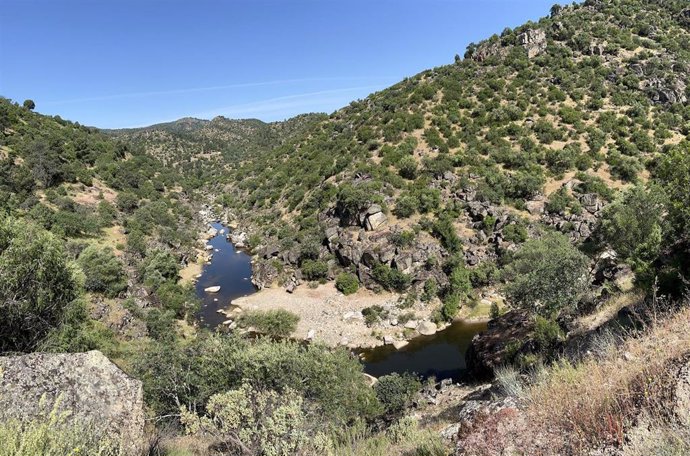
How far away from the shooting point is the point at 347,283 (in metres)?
34.8

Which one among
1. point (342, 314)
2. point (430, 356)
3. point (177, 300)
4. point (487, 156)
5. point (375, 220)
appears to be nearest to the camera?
point (430, 356)

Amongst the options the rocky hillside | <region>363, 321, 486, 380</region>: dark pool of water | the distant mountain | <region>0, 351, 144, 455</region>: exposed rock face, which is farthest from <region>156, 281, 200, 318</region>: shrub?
<region>0, 351, 144, 455</region>: exposed rock face

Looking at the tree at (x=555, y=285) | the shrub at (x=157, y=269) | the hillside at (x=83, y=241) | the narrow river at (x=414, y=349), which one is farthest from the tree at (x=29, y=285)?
the tree at (x=555, y=285)

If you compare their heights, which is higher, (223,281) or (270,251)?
(270,251)

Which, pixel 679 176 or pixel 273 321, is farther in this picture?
pixel 273 321

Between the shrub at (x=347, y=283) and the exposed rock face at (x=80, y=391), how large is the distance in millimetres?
27763

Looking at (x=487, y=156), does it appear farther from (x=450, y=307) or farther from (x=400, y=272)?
(x=450, y=307)

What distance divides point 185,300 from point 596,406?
31.4m

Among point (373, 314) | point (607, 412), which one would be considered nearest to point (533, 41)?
point (373, 314)

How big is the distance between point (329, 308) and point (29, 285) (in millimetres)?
21778

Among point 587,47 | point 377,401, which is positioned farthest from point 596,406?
point 587,47

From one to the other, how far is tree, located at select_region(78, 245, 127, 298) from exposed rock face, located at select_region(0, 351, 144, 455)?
23.0 metres

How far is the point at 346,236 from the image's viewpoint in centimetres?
3925

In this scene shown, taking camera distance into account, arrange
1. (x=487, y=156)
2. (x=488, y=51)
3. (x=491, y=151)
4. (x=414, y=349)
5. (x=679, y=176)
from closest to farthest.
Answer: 1. (x=679, y=176)
2. (x=414, y=349)
3. (x=491, y=151)
4. (x=487, y=156)
5. (x=488, y=51)
